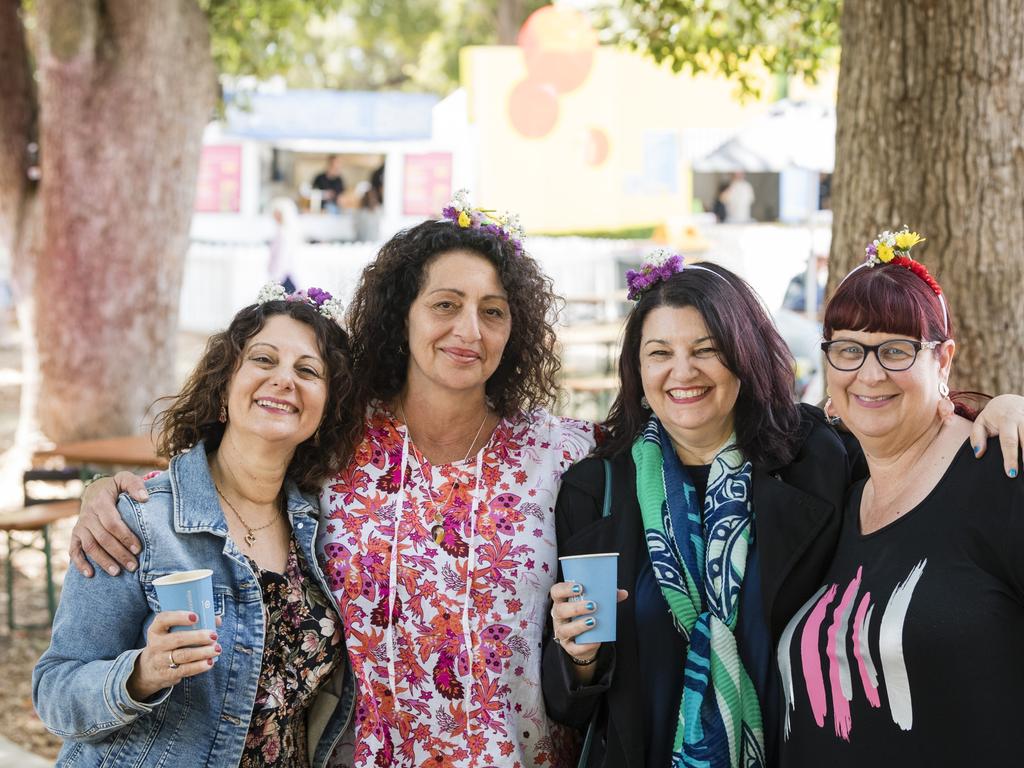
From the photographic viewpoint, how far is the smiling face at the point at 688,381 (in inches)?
100.0

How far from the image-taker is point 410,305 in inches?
116

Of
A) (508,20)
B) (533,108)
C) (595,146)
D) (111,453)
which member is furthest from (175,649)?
(508,20)

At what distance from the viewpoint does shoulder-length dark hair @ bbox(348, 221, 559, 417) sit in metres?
2.93

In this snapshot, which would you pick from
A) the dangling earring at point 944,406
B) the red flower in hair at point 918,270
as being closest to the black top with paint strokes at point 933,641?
the dangling earring at point 944,406

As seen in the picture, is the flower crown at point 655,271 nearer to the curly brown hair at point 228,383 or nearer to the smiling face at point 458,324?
the smiling face at point 458,324

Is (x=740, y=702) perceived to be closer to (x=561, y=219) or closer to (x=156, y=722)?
(x=156, y=722)

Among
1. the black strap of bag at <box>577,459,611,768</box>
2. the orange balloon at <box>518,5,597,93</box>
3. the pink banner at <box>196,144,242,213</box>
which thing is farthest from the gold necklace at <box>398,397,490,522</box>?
the pink banner at <box>196,144,242,213</box>

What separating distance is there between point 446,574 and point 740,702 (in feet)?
2.47

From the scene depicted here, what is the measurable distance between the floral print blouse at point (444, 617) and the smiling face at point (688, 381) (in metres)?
0.43

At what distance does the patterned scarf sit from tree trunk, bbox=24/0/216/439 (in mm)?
5692

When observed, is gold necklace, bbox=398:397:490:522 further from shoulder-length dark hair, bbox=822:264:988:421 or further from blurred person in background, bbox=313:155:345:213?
Answer: blurred person in background, bbox=313:155:345:213

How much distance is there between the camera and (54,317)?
7.41 meters

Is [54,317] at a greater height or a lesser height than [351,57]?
lesser

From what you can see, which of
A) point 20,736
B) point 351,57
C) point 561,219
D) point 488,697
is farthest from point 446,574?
point 351,57
